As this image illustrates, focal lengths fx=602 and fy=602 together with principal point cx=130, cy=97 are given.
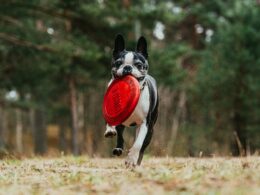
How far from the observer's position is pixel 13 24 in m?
22.8

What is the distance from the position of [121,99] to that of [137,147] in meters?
0.66

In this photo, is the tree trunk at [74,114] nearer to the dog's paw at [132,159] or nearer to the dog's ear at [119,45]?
the dog's ear at [119,45]

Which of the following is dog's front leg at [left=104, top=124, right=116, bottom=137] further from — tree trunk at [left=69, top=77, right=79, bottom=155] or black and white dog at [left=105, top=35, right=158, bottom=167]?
tree trunk at [left=69, top=77, right=79, bottom=155]

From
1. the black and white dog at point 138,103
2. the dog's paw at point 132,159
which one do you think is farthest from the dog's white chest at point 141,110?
the dog's paw at point 132,159

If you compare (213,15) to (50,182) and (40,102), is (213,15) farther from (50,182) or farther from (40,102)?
(50,182)

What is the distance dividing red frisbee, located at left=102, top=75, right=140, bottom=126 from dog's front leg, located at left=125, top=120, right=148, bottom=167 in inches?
12.5

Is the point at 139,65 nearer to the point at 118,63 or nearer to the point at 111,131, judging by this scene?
the point at 118,63

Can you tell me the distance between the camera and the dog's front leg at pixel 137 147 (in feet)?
25.8

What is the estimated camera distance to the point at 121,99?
781cm

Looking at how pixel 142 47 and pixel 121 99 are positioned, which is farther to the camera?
pixel 142 47

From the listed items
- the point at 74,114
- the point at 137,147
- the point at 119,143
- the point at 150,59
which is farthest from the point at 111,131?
the point at 74,114

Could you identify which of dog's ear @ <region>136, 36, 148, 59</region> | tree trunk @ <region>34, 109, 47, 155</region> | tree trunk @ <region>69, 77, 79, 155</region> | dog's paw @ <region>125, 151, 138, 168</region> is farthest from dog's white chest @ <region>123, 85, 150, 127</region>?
tree trunk @ <region>34, 109, 47, 155</region>

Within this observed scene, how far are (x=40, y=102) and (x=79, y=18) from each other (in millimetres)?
12686

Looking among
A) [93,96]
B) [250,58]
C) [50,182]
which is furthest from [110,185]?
[93,96]
